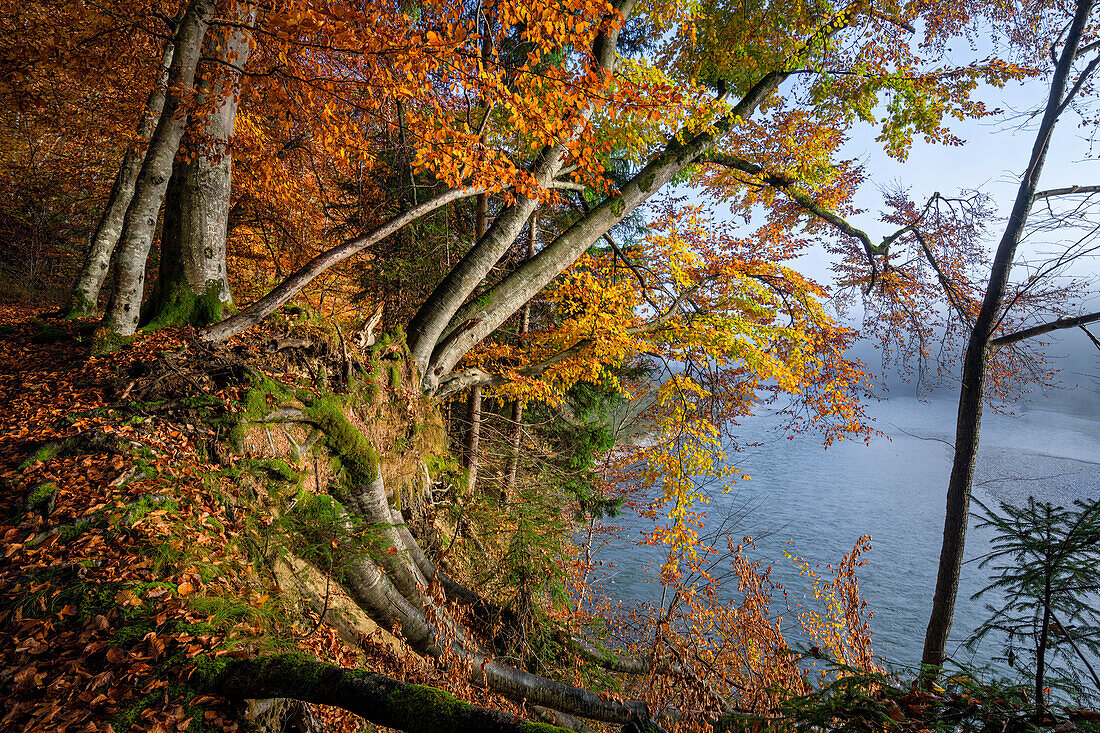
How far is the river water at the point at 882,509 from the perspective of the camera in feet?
42.2

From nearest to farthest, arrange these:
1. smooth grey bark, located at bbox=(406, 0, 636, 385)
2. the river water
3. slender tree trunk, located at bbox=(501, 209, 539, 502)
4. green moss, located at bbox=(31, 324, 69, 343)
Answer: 1. green moss, located at bbox=(31, 324, 69, 343)
2. smooth grey bark, located at bbox=(406, 0, 636, 385)
3. slender tree trunk, located at bbox=(501, 209, 539, 502)
4. the river water

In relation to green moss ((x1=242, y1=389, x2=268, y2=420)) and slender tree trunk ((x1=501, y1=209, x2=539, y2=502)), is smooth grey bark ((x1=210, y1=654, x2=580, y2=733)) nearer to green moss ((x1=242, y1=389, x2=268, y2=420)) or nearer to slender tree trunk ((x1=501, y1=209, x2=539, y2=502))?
green moss ((x1=242, y1=389, x2=268, y2=420))

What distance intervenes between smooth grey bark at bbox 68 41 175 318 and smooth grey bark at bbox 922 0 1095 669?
11.5 metres

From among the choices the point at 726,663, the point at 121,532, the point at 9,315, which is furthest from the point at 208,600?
the point at 9,315

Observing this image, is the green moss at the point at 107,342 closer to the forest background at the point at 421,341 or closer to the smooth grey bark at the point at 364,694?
the forest background at the point at 421,341

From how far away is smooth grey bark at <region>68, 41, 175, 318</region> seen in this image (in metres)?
6.01

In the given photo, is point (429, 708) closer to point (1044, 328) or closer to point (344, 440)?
point (344, 440)

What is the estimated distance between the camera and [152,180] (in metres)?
4.38

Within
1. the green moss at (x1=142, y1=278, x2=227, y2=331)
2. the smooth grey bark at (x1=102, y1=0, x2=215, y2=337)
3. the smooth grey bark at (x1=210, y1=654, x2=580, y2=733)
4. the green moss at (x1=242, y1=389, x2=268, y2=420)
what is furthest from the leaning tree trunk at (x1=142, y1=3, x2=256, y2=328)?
the smooth grey bark at (x1=210, y1=654, x2=580, y2=733)

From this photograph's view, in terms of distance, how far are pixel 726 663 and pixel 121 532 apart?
8302 mm

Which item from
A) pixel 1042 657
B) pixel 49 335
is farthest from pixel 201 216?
pixel 1042 657

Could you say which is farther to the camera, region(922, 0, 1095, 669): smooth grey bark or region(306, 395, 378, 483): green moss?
region(922, 0, 1095, 669): smooth grey bark

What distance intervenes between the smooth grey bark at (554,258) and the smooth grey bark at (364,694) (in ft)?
15.0

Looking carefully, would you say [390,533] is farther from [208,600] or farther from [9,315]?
[9,315]
